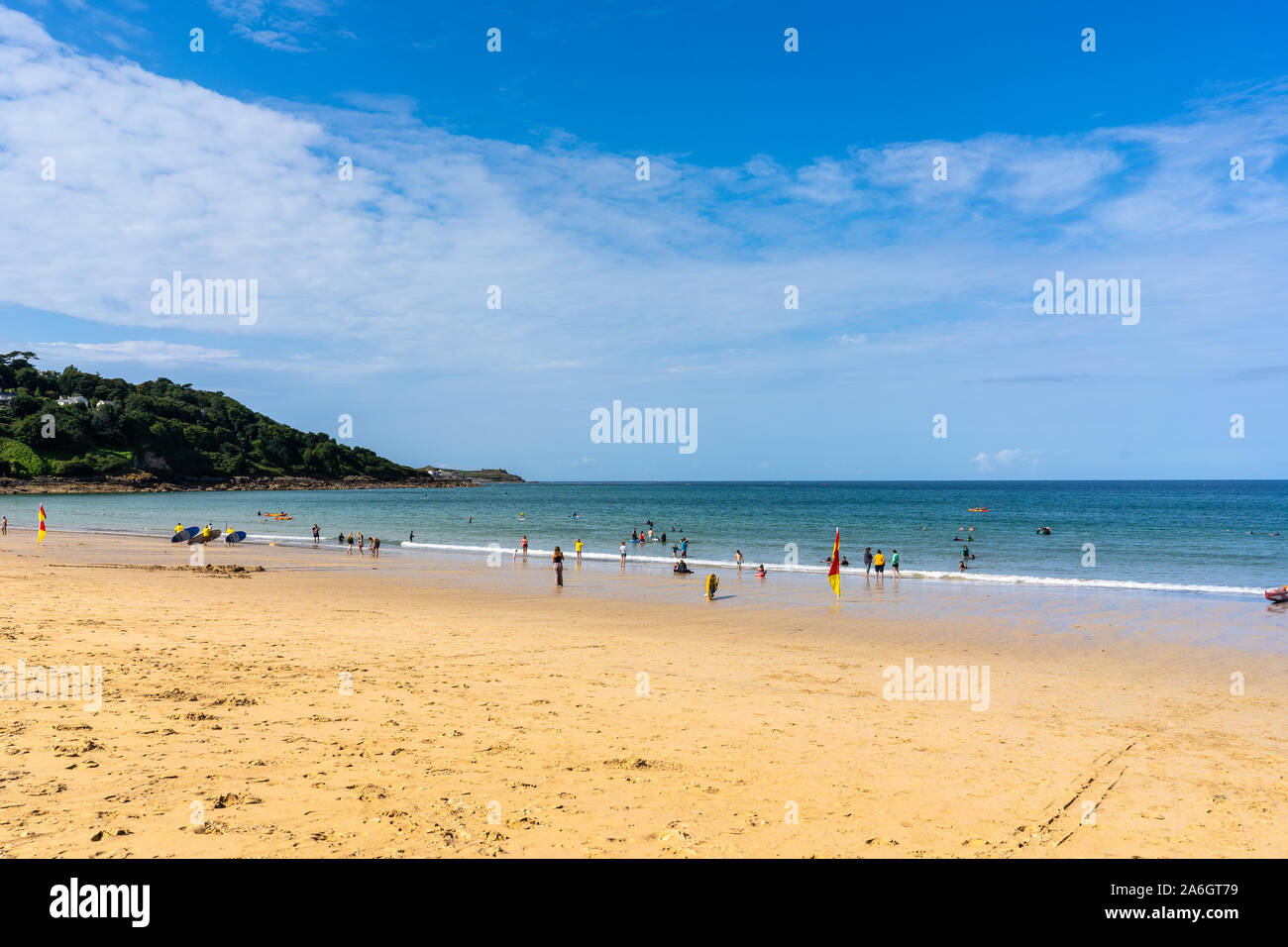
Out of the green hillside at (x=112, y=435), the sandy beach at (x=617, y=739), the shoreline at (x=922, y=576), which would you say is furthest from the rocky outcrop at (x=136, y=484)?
the sandy beach at (x=617, y=739)

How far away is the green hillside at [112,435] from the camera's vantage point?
443 feet

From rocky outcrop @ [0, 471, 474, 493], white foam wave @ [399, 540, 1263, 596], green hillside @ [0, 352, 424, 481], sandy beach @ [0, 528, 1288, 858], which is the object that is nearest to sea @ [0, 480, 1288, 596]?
white foam wave @ [399, 540, 1263, 596]

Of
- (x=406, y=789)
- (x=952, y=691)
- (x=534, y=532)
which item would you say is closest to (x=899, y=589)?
(x=952, y=691)

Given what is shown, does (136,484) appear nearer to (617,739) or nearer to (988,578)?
(988,578)

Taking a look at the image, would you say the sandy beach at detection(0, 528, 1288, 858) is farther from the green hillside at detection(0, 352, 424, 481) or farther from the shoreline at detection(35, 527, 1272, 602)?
the green hillside at detection(0, 352, 424, 481)

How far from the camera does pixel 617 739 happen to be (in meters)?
9.88

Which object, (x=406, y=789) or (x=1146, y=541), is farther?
(x=1146, y=541)

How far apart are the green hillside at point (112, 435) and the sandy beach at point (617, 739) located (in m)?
148

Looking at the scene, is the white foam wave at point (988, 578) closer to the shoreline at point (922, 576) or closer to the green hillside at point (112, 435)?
the shoreline at point (922, 576)

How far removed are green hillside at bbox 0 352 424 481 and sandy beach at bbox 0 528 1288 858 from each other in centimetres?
14776

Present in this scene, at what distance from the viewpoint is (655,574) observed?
116 ft

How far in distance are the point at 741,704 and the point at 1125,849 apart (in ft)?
19.5

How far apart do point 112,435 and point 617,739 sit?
176 metres
